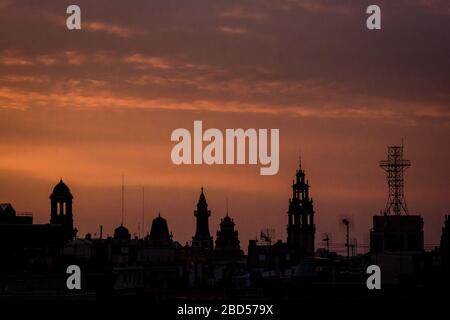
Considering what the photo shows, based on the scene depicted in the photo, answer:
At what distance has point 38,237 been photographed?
199 metres

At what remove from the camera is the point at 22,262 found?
185375 mm

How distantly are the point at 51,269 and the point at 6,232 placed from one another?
23034 mm

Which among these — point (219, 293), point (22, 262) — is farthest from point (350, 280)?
point (22, 262)

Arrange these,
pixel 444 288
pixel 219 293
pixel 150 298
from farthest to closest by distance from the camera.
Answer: pixel 219 293 < pixel 444 288 < pixel 150 298
